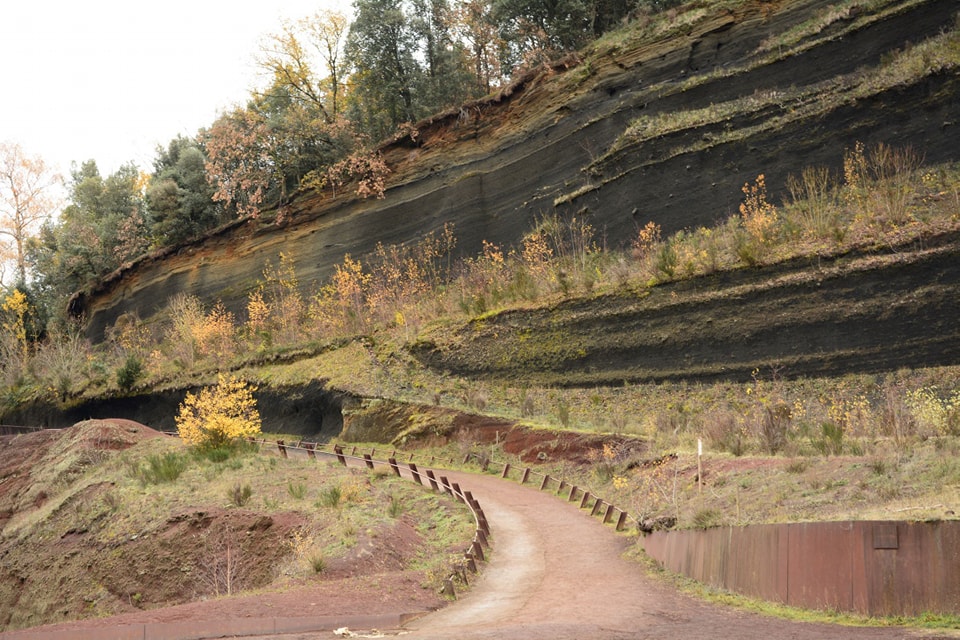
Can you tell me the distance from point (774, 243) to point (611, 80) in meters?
12.5

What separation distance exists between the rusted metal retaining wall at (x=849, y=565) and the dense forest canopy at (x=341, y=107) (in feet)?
95.6

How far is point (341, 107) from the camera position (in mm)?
49000

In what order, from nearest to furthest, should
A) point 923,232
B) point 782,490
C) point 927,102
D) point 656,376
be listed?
point 782,490, point 923,232, point 927,102, point 656,376

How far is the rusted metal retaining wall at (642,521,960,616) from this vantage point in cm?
830

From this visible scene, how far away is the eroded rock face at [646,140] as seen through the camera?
24484 mm

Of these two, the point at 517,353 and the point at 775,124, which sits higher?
the point at 775,124

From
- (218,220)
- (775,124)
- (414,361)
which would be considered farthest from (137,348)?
(775,124)

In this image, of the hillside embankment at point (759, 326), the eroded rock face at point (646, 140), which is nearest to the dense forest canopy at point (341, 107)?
the eroded rock face at point (646, 140)

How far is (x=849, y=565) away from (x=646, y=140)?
22.3m

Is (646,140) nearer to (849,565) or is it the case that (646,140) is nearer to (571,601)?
(571,601)

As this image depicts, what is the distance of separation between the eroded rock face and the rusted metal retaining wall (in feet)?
53.6

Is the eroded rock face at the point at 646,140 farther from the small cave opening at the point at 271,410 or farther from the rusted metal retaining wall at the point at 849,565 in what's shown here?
the rusted metal retaining wall at the point at 849,565

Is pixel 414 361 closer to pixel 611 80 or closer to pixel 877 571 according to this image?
pixel 611 80

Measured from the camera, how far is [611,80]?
3241 centimetres
